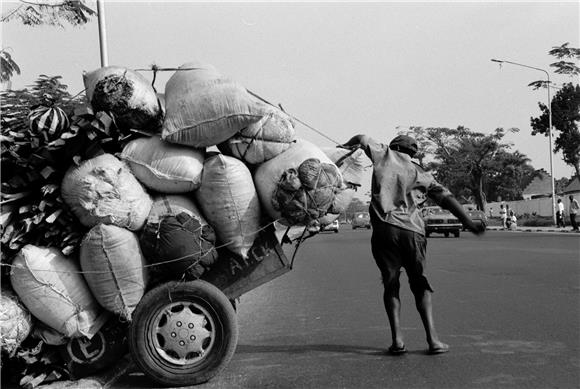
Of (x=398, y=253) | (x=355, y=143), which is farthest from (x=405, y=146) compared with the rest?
(x=398, y=253)

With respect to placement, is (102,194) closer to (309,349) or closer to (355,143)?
(355,143)

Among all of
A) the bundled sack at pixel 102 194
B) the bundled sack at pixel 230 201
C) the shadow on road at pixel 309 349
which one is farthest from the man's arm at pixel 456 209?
the bundled sack at pixel 102 194

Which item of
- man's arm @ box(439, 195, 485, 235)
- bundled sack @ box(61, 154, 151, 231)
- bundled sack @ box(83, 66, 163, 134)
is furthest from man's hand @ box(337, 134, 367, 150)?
bundled sack @ box(61, 154, 151, 231)

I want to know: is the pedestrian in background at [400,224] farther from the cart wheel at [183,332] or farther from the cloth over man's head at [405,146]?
the cart wheel at [183,332]

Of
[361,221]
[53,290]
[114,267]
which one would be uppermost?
[114,267]

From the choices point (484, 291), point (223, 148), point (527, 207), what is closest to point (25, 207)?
point (223, 148)

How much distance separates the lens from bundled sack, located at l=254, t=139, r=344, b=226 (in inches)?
181

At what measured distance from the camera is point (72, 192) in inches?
171

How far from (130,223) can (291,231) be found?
1.27 metres

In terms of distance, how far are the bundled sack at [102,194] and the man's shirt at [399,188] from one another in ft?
6.80

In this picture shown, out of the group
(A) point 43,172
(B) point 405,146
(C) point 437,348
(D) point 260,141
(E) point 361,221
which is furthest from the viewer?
(E) point 361,221

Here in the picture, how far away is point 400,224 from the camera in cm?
543

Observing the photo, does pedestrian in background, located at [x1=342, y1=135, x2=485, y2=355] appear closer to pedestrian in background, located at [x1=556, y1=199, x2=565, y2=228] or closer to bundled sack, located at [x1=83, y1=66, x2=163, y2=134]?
bundled sack, located at [x1=83, y1=66, x2=163, y2=134]

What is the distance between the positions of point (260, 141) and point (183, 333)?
4.88 feet
